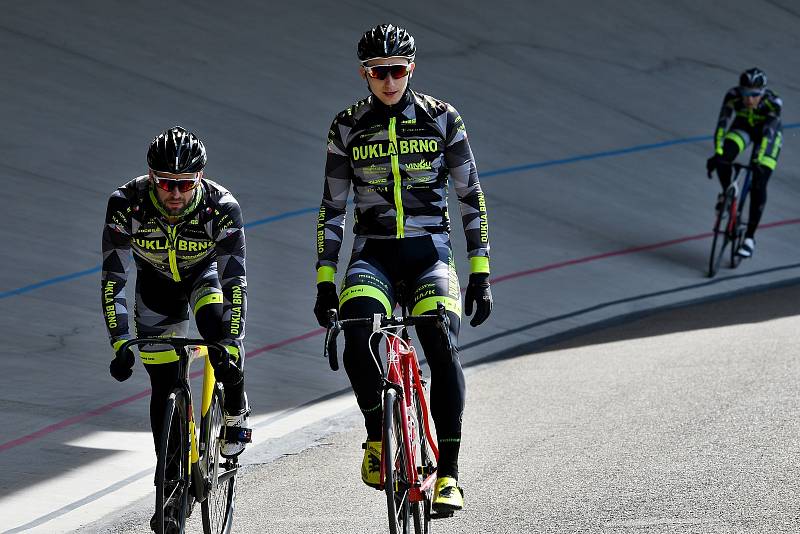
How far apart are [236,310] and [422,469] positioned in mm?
922

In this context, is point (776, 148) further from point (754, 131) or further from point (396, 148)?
point (396, 148)

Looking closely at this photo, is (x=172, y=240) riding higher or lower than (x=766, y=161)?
higher

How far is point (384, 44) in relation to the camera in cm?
515

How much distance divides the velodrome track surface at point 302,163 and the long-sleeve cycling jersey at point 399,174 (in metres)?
1.76

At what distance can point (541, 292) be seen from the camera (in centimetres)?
1052

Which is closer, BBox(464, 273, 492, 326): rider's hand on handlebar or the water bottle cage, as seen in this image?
BBox(464, 273, 492, 326): rider's hand on handlebar

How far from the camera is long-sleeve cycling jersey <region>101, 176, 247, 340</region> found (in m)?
5.17

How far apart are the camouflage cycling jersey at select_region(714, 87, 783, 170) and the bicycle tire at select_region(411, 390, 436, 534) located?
7397mm

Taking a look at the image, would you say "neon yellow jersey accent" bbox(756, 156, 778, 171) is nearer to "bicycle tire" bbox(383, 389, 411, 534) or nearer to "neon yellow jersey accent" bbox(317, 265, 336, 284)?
"neon yellow jersey accent" bbox(317, 265, 336, 284)

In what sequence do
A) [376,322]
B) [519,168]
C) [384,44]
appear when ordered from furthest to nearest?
[519,168] → [384,44] → [376,322]

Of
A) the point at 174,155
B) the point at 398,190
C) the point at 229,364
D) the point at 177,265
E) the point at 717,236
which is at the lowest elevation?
the point at 717,236

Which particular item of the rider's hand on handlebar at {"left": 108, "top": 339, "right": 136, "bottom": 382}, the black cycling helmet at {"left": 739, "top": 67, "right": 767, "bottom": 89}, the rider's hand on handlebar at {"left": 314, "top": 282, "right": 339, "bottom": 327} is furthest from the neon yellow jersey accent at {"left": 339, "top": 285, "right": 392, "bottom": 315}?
the black cycling helmet at {"left": 739, "top": 67, "right": 767, "bottom": 89}

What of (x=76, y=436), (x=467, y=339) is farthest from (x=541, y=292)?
(x=76, y=436)

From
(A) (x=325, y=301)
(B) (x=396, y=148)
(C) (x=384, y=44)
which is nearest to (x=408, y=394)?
(A) (x=325, y=301)
